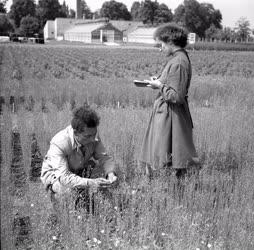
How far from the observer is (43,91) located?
853 cm

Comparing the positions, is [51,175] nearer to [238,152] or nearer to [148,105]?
[238,152]

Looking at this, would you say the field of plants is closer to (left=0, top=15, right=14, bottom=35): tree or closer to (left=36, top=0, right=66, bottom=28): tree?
(left=0, top=15, right=14, bottom=35): tree

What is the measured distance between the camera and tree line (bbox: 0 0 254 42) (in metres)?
84.4

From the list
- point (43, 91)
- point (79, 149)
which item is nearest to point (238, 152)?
point (79, 149)

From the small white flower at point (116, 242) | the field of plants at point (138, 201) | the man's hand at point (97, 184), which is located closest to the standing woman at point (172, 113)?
the field of plants at point (138, 201)

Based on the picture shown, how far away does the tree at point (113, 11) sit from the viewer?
106m

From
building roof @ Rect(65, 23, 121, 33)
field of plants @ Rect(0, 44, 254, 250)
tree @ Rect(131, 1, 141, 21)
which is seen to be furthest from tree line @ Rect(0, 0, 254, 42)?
field of plants @ Rect(0, 44, 254, 250)

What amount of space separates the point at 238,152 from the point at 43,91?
4933mm

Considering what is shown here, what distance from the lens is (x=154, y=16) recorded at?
316ft

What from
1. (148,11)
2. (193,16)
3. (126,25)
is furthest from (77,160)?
(148,11)

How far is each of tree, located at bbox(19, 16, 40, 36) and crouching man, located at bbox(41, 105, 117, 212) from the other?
83130mm

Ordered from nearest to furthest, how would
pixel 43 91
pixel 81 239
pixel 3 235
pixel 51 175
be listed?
pixel 3 235 → pixel 81 239 → pixel 51 175 → pixel 43 91

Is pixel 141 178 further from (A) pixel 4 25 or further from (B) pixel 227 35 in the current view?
(B) pixel 227 35

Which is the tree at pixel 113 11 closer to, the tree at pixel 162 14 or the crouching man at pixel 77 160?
the tree at pixel 162 14
